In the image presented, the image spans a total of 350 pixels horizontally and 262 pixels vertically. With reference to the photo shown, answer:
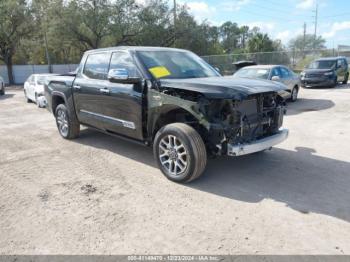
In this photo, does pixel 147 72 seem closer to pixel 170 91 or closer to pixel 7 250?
pixel 170 91

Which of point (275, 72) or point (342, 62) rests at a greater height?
point (342, 62)

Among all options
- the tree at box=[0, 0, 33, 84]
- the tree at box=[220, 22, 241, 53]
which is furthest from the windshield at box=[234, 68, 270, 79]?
the tree at box=[220, 22, 241, 53]

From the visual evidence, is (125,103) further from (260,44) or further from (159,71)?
(260,44)

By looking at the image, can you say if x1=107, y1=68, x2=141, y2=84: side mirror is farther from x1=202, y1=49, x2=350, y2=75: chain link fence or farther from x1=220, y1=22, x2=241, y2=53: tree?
x1=220, y1=22, x2=241, y2=53: tree

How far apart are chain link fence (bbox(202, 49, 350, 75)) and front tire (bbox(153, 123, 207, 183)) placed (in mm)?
24577

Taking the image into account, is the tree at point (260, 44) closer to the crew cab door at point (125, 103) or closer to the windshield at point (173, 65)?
the windshield at point (173, 65)

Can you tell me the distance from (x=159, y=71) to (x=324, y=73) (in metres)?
14.0

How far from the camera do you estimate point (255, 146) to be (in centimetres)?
433

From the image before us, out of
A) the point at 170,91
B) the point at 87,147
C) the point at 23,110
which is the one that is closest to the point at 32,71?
the point at 23,110

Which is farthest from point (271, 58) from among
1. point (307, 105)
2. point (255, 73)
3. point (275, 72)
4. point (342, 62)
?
point (255, 73)

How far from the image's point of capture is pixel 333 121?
8617mm

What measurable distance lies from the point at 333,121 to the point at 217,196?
5961 mm

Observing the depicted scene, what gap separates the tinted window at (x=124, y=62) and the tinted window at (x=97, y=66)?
21 centimetres

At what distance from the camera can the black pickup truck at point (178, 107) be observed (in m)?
4.21
